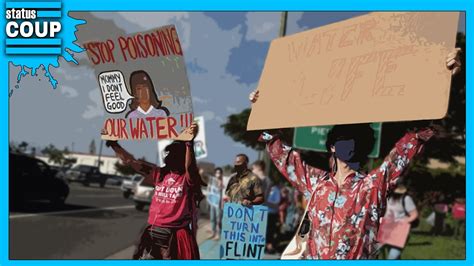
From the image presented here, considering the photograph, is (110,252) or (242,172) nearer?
(242,172)

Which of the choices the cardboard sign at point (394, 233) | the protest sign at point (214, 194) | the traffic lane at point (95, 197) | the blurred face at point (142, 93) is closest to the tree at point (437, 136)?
the protest sign at point (214, 194)

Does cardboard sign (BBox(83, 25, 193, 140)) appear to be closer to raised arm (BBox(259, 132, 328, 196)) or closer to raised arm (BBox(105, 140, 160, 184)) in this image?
raised arm (BBox(105, 140, 160, 184))

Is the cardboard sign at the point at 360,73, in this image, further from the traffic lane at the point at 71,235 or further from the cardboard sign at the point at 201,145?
the traffic lane at the point at 71,235

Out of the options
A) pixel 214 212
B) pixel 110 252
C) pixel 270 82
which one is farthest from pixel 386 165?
pixel 110 252

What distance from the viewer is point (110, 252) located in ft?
30.1

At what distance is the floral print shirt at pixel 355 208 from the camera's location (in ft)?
9.14

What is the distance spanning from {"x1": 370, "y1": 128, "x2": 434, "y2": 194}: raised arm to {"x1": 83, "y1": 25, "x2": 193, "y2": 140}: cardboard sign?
1003 mm

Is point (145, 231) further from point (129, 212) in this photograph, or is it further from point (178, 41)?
point (129, 212)

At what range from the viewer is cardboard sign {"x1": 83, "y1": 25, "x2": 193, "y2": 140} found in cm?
316

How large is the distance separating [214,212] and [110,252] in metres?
4.44

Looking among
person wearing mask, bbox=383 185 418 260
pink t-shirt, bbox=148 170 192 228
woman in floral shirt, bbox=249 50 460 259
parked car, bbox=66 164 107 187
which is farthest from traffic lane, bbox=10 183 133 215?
woman in floral shirt, bbox=249 50 460 259

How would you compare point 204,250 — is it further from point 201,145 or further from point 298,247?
point 298,247

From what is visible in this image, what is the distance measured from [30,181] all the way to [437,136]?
12.6 meters
